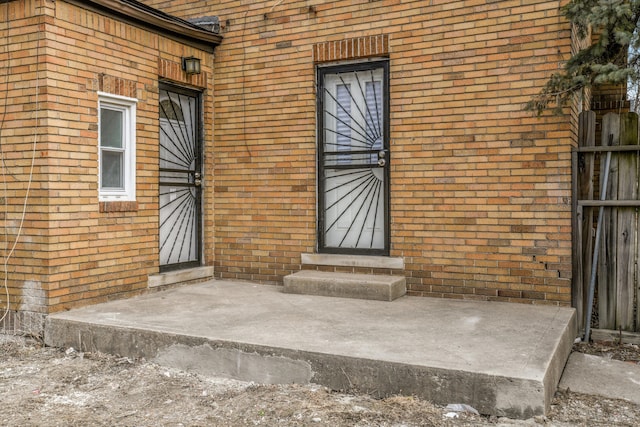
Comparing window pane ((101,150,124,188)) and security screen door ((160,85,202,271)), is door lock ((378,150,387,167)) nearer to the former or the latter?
security screen door ((160,85,202,271))

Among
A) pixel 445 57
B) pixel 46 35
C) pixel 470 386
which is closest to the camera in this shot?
pixel 470 386

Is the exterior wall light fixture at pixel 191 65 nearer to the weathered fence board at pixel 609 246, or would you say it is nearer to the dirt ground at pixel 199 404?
the dirt ground at pixel 199 404

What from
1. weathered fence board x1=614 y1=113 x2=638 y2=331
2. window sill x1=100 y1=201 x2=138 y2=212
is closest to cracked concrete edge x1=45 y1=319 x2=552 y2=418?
window sill x1=100 y1=201 x2=138 y2=212

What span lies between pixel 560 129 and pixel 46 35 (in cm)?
506

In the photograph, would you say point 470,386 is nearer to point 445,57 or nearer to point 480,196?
point 480,196

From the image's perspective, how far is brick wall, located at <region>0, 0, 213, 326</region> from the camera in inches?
210

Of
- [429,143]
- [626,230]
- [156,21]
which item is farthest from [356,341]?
[156,21]

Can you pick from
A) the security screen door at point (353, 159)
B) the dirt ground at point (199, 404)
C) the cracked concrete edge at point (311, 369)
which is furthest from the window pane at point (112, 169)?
the security screen door at point (353, 159)

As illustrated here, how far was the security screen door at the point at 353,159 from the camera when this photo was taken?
661 cm

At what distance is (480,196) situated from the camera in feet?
19.8

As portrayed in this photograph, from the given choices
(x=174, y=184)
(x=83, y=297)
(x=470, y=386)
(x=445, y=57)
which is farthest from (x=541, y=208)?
(x=83, y=297)

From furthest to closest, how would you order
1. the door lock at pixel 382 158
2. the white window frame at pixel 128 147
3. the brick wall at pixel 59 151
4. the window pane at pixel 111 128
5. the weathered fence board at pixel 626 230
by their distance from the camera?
the door lock at pixel 382 158, the white window frame at pixel 128 147, the window pane at pixel 111 128, the weathered fence board at pixel 626 230, the brick wall at pixel 59 151

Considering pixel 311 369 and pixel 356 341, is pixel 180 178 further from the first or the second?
pixel 311 369

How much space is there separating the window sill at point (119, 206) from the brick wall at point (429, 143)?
139 cm
